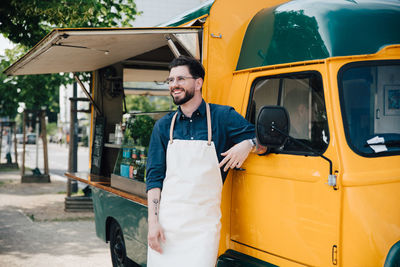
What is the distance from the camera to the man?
3.09m

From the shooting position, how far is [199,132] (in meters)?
3.21

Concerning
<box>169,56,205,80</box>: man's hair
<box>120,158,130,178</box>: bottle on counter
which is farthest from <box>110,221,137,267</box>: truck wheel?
<box>169,56,205,80</box>: man's hair

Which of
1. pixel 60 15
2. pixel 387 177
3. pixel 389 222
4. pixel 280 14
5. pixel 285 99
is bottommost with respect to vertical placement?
pixel 389 222

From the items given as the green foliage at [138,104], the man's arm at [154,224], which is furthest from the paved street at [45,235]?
the green foliage at [138,104]

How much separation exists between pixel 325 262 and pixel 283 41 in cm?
156

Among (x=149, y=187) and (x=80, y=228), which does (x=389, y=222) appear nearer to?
(x=149, y=187)

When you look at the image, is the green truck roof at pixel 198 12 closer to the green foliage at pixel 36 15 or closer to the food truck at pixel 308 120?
the food truck at pixel 308 120

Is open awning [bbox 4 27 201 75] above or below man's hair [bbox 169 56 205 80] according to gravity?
above

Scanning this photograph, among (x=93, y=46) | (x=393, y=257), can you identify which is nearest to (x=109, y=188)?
(x=93, y=46)

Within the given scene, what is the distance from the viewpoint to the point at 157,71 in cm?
824

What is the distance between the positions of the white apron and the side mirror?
0.36 m

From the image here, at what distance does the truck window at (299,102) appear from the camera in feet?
10.2

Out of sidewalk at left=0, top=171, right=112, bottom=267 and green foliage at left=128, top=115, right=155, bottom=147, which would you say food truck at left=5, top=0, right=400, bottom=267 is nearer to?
green foliage at left=128, top=115, right=155, bottom=147

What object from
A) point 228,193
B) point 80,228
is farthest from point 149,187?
point 80,228
